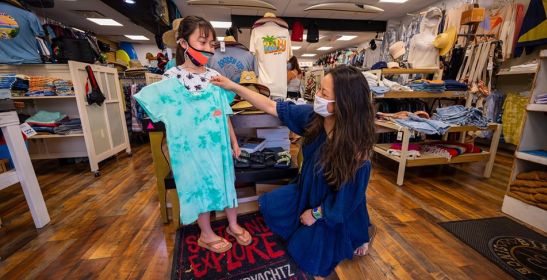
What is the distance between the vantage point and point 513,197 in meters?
1.79

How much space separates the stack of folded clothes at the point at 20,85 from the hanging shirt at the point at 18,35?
467mm

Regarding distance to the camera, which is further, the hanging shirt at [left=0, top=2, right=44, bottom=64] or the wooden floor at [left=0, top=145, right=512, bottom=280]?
the hanging shirt at [left=0, top=2, right=44, bottom=64]

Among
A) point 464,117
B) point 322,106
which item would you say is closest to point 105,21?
point 322,106

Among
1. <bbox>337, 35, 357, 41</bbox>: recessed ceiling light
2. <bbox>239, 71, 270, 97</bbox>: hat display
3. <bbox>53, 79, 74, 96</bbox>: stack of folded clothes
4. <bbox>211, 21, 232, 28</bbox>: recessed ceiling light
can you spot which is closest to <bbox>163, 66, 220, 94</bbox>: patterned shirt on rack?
<bbox>239, 71, 270, 97</bbox>: hat display

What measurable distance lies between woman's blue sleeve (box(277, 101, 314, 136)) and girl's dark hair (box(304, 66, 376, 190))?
22cm

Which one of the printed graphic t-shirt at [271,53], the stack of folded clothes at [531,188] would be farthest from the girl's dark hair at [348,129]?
the stack of folded clothes at [531,188]

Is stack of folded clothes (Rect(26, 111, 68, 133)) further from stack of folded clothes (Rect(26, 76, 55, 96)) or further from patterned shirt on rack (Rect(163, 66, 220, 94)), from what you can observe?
A: patterned shirt on rack (Rect(163, 66, 220, 94))

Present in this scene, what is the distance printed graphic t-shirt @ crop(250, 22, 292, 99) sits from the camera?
239 cm

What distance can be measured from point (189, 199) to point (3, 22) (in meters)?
3.36

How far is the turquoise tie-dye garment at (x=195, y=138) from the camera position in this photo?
1.20m

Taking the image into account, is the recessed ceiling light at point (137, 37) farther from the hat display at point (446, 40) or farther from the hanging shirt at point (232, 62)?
the hat display at point (446, 40)

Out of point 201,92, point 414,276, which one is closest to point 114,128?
point 201,92

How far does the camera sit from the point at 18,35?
270 centimetres

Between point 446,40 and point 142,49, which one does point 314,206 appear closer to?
point 446,40
